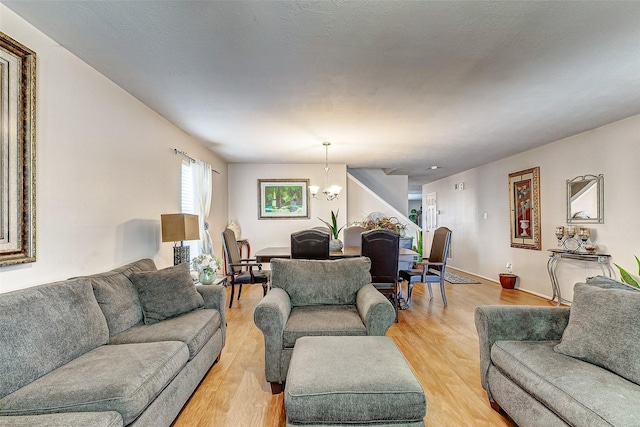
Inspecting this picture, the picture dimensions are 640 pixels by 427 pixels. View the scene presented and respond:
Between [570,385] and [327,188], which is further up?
[327,188]

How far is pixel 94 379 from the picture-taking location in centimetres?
145

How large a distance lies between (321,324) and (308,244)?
66.2 inches

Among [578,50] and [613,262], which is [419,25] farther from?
[613,262]

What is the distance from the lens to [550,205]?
4836mm

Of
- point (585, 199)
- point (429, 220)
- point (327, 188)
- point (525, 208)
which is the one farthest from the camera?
point (429, 220)

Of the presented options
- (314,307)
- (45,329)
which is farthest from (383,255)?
(45,329)

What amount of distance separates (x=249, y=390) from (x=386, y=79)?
2614mm

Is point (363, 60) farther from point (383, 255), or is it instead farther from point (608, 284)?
point (383, 255)

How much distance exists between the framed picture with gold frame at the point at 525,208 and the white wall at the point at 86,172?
554 centimetres

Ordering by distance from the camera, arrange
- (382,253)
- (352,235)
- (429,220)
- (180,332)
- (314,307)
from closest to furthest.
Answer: (180,332), (314,307), (382,253), (352,235), (429,220)

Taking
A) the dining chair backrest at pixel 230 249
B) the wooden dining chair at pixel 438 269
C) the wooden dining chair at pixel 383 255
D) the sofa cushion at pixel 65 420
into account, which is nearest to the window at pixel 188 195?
the dining chair backrest at pixel 230 249

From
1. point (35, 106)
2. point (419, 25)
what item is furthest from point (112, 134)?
point (419, 25)

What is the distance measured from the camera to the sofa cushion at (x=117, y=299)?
2057 mm

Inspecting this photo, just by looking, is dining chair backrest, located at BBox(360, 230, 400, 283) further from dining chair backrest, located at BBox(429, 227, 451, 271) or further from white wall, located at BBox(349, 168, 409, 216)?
white wall, located at BBox(349, 168, 409, 216)
